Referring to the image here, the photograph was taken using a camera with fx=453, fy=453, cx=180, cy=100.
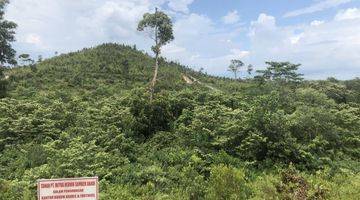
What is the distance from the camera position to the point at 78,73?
155ft

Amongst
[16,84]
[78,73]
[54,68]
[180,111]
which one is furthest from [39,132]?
[54,68]

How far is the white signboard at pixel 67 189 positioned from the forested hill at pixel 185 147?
184 inches

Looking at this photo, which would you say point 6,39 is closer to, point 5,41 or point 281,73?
point 5,41

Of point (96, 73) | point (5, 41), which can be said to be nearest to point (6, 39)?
point (5, 41)

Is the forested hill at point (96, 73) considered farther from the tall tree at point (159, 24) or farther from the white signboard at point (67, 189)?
the white signboard at point (67, 189)

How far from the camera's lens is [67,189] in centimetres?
836

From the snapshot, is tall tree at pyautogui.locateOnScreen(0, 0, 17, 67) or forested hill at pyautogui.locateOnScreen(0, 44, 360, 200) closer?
forested hill at pyautogui.locateOnScreen(0, 44, 360, 200)

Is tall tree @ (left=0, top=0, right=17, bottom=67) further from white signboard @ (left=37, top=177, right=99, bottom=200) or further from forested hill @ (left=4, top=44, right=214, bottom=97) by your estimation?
white signboard @ (left=37, top=177, right=99, bottom=200)

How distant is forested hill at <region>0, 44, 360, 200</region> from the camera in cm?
1484

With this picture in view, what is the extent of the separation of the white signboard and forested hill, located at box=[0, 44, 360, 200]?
4.68 m

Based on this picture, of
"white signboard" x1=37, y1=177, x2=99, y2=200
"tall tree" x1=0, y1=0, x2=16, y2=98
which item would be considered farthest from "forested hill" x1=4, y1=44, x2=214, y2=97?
"white signboard" x1=37, y1=177, x2=99, y2=200

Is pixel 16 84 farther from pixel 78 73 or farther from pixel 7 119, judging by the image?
pixel 7 119

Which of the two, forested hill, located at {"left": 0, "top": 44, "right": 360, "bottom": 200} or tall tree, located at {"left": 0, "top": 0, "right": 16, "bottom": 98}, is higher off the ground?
tall tree, located at {"left": 0, "top": 0, "right": 16, "bottom": 98}

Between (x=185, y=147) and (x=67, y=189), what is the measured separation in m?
12.0
